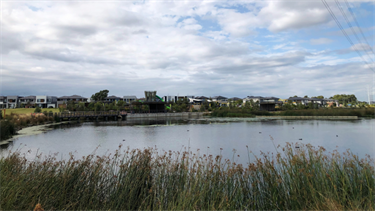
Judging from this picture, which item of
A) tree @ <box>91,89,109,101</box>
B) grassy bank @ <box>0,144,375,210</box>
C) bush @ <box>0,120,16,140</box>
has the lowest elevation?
bush @ <box>0,120,16,140</box>

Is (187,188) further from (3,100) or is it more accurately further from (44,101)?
(3,100)

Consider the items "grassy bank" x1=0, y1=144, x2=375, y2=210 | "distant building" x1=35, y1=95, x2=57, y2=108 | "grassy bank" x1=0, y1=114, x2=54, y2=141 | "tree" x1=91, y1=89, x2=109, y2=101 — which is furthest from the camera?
"tree" x1=91, y1=89, x2=109, y2=101

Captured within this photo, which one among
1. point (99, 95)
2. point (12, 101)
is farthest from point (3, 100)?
point (99, 95)

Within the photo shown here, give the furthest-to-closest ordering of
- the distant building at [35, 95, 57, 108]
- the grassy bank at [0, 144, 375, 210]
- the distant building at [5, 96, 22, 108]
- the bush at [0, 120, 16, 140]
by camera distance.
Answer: the distant building at [35, 95, 57, 108]
the distant building at [5, 96, 22, 108]
the bush at [0, 120, 16, 140]
the grassy bank at [0, 144, 375, 210]

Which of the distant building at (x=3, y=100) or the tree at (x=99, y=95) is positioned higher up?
the tree at (x=99, y=95)

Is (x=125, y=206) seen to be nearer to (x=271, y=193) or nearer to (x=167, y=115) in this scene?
(x=271, y=193)

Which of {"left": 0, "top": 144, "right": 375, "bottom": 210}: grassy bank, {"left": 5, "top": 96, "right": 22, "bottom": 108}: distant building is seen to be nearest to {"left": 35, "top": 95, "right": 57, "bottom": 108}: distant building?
{"left": 5, "top": 96, "right": 22, "bottom": 108}: distant building

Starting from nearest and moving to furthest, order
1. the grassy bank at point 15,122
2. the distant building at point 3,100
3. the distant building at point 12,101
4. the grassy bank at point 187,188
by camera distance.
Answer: the grassy bank at point 187,188 → the grassy bank at point 15,122 → the distant building at point 3,100 → the distant building at point 12,101

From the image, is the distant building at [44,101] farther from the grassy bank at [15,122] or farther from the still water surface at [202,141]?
the still water surface at [202,141]

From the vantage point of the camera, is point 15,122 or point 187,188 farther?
point 15,122

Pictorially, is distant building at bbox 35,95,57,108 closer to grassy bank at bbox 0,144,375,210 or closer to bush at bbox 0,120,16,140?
bush at bbox 0,120,16,140

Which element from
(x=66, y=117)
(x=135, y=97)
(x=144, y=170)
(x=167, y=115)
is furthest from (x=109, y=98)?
(x=144, y=170)

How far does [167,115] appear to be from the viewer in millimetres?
62125

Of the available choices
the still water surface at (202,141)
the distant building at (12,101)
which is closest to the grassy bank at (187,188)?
the still water surface at (202,141)
